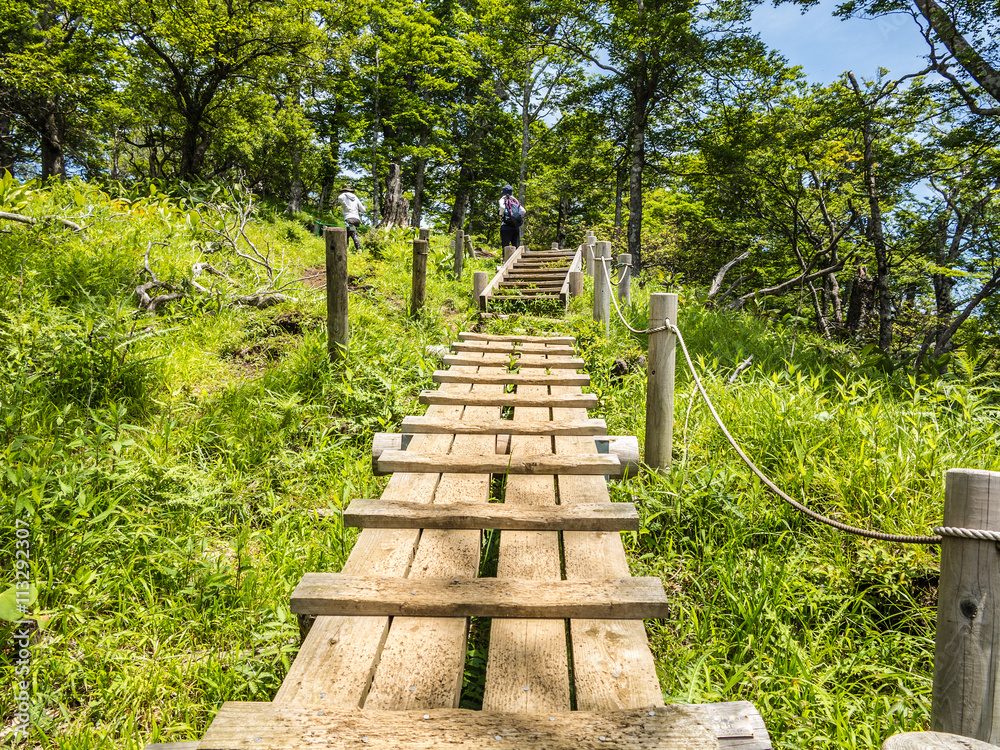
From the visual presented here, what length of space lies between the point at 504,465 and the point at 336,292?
8.49 ft

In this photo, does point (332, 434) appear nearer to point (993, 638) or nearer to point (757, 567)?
point (757, 567)

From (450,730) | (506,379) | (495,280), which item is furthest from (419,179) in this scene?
(450,730)

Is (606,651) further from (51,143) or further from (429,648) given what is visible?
(51,143)

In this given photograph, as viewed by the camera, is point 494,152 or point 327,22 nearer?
point 327,22

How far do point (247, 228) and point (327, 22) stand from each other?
10.8 meters

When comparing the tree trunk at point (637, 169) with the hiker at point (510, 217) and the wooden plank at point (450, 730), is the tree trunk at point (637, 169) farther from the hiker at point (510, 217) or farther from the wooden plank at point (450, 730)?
the wooden plank at point (450, 730)

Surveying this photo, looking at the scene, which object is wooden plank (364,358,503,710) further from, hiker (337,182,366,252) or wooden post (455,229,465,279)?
hiker (337,182,366,252)

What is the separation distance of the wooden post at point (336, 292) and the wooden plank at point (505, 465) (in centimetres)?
208

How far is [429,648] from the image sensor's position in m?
1.77

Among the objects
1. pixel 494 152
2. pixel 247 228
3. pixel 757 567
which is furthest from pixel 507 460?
pixel 494 152

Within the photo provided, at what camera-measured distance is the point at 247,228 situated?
41.7ft

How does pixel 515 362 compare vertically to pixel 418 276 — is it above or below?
below

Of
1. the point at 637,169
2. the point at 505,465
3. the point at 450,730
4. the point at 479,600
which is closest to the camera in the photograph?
the point at 450,730

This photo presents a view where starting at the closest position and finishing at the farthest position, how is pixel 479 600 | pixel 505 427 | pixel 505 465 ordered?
pixel 479 600 < pixel 505 465 < pixel 505 427
